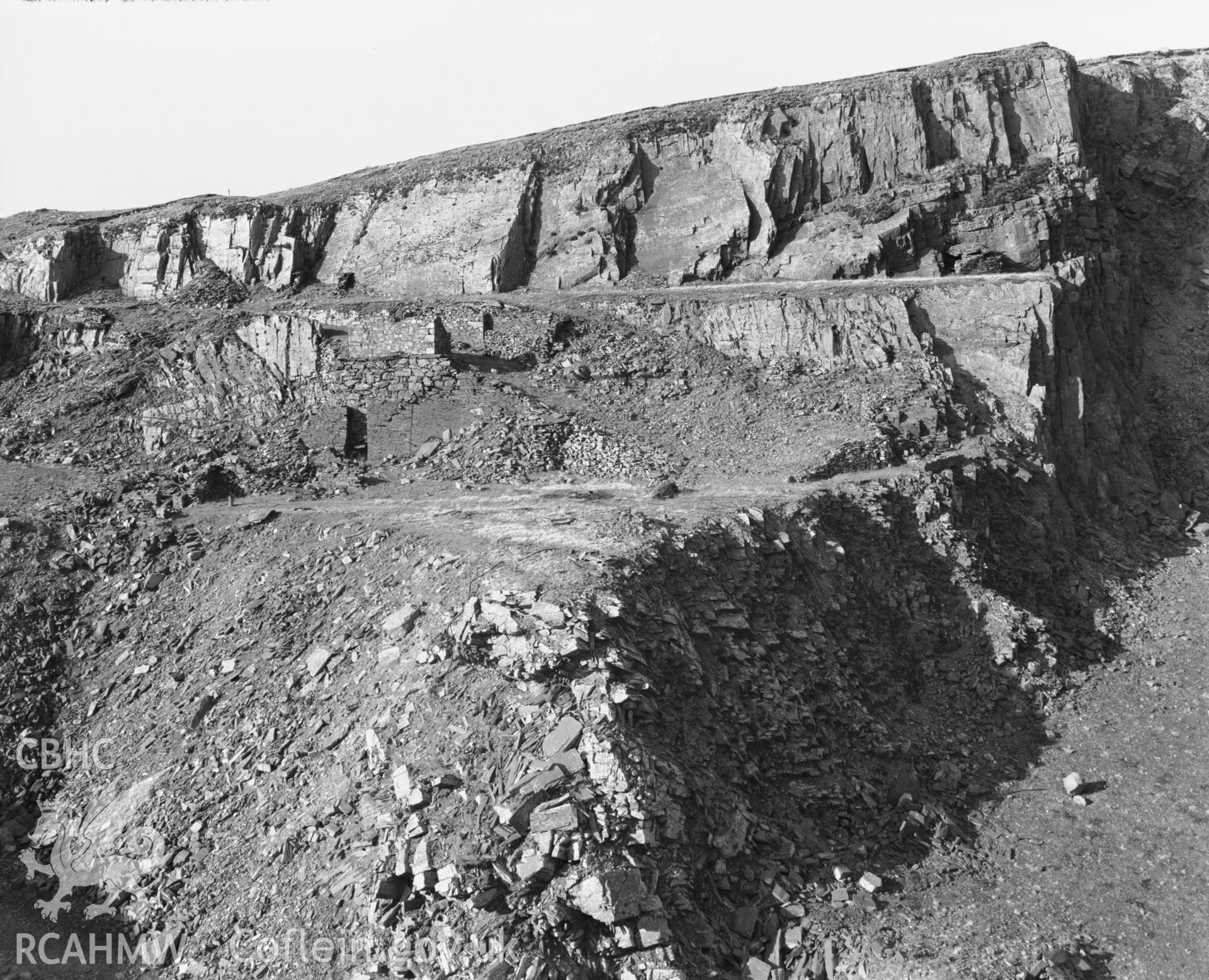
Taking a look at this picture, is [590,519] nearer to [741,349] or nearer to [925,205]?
[741,349]

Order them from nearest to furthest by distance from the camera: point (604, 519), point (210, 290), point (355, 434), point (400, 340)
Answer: point (604, 519) → point (355, 434) → point (400, 340) → point (210, 290)

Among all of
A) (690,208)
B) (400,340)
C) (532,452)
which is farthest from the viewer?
(690,208)

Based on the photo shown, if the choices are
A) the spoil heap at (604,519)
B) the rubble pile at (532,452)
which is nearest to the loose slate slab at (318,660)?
the spoil heap at (604,519)

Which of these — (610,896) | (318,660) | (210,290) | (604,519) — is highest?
(210,290)

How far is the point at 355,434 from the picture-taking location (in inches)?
965

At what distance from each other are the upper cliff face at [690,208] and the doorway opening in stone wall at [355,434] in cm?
824

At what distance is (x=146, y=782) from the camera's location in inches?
622

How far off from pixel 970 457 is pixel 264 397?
16.7 m

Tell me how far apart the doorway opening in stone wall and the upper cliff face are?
8235 mm

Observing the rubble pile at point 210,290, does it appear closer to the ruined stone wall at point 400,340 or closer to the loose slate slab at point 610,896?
the ruined stone wall at point 400,340

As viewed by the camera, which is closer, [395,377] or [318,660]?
[318,660]

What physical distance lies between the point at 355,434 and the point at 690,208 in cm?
1307

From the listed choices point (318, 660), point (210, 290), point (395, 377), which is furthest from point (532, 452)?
point (210, 290)

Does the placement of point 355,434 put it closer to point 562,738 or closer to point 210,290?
point 210,290
